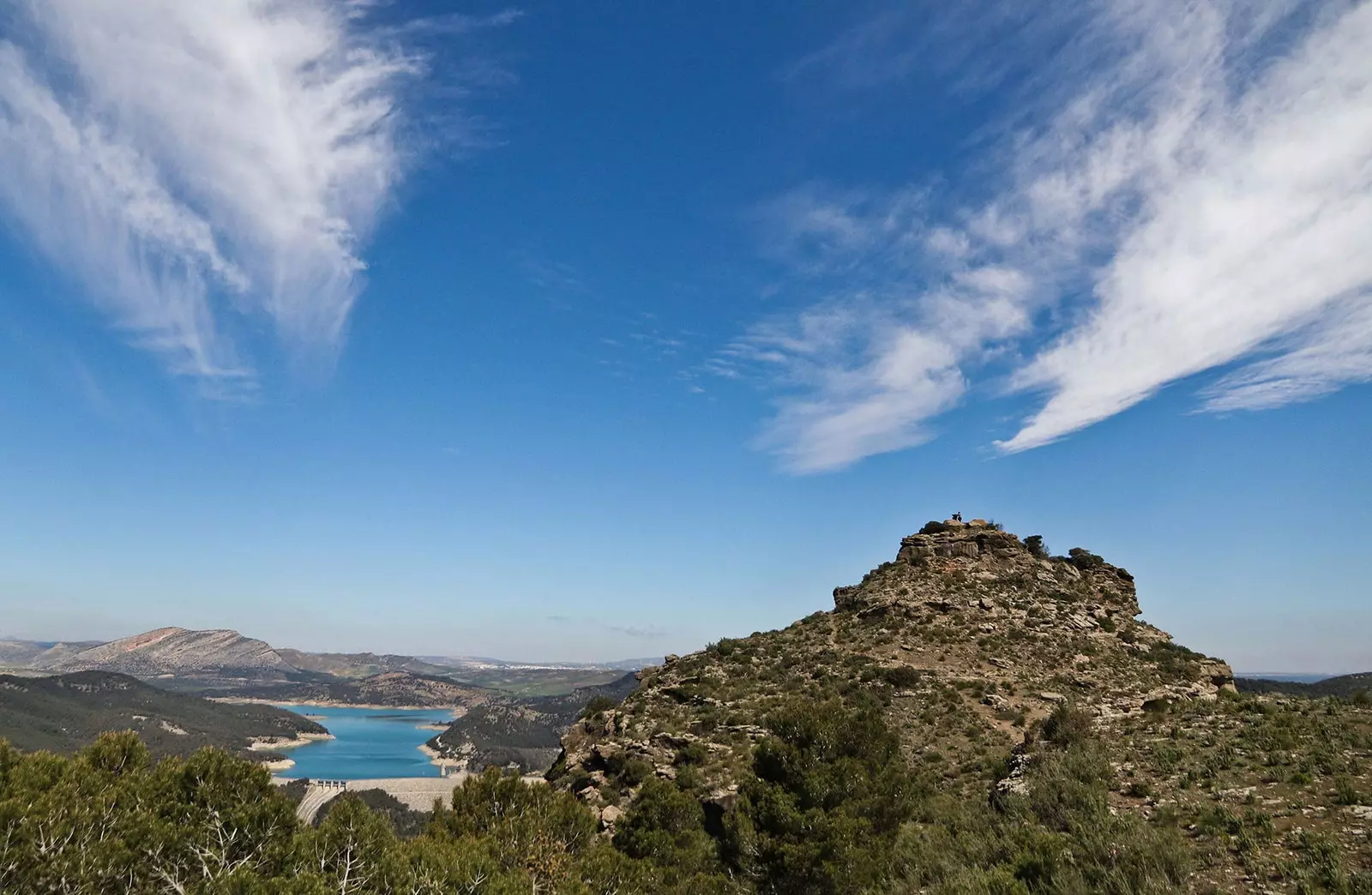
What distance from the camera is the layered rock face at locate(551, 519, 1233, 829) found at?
33469 mm

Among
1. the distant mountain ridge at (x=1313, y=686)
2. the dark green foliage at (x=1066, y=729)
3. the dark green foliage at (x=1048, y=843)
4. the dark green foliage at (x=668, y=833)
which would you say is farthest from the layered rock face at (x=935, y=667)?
the distant mountain ridge at (x=1313, y=686)

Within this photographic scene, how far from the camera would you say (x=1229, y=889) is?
42.3 feet

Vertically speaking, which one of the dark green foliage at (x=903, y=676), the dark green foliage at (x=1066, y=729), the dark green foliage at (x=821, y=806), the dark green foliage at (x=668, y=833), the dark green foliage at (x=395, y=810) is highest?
the dark green foliage at (x=903, y=676)

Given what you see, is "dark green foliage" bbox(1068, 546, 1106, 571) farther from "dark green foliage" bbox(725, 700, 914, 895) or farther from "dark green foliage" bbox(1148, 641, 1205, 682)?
"dark green foliage" bbox(725, 700, 914, 895)

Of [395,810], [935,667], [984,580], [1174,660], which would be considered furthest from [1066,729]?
[395,810]

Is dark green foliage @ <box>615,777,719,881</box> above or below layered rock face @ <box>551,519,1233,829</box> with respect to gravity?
below

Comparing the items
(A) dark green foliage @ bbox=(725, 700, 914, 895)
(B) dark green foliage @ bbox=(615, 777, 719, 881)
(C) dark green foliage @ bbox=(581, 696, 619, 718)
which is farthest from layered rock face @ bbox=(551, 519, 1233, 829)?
(A) dark green foliage @ bbox=(725, 700, 914, 895)

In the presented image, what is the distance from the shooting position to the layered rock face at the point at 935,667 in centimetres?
3347

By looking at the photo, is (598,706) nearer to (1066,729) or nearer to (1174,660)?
(1066,729)

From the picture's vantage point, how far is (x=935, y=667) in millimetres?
41594

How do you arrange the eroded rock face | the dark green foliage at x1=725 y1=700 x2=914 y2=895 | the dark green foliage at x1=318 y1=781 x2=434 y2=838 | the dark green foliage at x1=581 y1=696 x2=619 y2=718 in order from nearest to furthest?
1. the dark green foliage at x1=725 y1=700 x2=914 y2=895
2. the dark green foliage at x1=581 y1=696 x2=619 y2=718
3. the eroded rock face
4. the dark green foliage at x1=318 y1=781 x2=434 y2=838

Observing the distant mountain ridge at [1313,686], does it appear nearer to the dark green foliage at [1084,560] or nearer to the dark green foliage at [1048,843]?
the dark green foliage at [1084,560]

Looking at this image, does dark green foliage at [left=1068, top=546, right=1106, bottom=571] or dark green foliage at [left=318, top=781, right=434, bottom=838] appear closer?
dark green foliage at [left=1068, top=546, right=1106, bottom=571]

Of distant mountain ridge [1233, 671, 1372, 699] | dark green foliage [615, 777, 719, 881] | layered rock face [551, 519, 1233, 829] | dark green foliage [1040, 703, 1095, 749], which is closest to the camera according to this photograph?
dark green foliage [615, 777, 719, 881]
